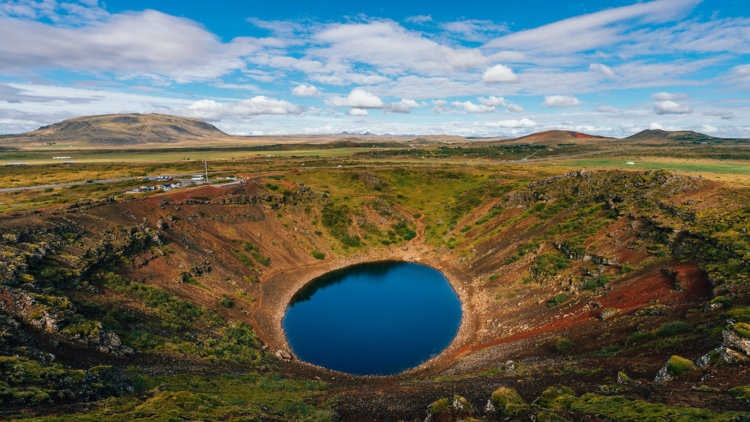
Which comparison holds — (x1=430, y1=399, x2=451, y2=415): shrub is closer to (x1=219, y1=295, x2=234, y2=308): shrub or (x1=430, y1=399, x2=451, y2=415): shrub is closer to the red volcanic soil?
the red volcanic soil

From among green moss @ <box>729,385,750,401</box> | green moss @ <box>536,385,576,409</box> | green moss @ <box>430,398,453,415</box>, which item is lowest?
green moss @ <box>430,398,453,415</box>

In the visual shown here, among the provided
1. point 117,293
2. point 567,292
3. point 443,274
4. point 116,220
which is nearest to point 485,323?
point 567,292

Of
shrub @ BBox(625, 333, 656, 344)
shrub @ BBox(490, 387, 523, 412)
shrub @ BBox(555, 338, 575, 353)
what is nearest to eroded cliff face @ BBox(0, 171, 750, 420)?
shrub @ BBox(625, 333, 656, 344)

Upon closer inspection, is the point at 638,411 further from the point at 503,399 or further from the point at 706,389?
the point at 503,399

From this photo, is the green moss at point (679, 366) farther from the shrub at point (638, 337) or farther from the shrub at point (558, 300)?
the shrub at point (558, 300)

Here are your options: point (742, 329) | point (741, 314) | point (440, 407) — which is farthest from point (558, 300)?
point (440, 407)

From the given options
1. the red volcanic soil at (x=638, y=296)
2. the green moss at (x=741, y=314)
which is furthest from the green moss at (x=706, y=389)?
the red volcanic soil at (x=638, y=296)

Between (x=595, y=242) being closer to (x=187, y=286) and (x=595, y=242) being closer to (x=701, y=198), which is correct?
(x=701, y=198)
